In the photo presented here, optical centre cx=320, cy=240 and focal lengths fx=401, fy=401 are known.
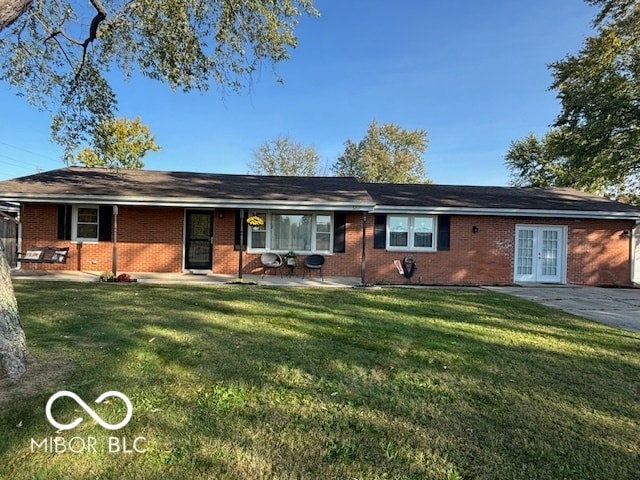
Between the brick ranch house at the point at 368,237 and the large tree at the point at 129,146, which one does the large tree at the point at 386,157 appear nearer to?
the large tree at the point at 129,146

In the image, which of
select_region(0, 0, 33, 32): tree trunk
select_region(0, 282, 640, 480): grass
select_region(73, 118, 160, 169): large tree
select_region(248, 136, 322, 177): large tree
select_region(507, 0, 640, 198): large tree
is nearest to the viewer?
select_region(0, 282, 640, 480): grass

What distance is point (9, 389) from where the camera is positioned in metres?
3.31

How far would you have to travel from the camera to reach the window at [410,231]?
12.9 meters

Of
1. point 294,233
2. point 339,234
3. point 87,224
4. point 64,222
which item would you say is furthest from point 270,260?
point 64,222

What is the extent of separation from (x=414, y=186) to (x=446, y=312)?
9822 millimetres

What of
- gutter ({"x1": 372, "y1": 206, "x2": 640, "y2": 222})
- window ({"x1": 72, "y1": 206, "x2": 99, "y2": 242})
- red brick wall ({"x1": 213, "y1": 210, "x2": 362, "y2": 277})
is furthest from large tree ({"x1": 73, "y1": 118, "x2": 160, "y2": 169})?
gutter ({"x1": 372, "y1": 206, "x2": 640, "y2": 222})

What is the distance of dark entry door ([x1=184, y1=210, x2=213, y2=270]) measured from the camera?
13.0m

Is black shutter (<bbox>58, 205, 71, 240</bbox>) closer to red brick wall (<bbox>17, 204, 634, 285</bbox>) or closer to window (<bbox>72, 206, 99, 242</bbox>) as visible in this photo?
red brick wall (<bbox>17, 204, 634, 285</bbox>)

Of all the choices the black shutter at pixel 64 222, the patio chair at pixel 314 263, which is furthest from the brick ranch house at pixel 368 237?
the patio chair at pixel 314 263

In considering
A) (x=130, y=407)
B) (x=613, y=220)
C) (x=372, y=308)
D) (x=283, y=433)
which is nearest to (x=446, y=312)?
(x=372, y=308)

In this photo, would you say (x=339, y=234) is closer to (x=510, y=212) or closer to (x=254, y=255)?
(x=254, y=255)

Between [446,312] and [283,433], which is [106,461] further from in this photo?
[446,312]

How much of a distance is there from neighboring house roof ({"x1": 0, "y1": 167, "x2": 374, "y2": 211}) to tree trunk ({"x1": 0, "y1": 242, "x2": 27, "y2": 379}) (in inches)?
317

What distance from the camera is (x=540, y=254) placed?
43.1 ft
